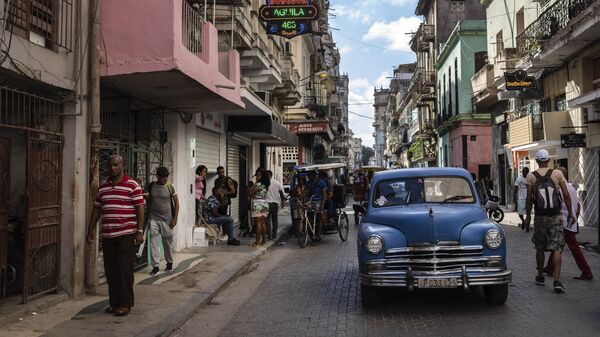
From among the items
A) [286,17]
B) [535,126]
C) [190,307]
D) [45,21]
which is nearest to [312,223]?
[286,17]

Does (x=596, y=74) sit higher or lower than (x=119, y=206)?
higher

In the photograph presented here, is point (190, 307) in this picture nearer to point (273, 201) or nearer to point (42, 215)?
point (42, 215)

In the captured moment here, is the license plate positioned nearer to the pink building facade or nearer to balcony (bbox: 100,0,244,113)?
balcony (bbox: 100,0,244,113)

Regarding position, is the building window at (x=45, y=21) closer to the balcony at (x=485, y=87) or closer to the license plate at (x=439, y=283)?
the license plate at (x=439, y=283)

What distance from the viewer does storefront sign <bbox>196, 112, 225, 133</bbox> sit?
13.7 meters

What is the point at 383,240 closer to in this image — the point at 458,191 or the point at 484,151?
the point at 458,191

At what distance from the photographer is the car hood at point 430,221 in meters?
6.48

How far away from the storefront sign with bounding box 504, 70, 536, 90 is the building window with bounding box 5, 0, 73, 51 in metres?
17.2

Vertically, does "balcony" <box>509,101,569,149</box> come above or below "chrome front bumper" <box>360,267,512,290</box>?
above

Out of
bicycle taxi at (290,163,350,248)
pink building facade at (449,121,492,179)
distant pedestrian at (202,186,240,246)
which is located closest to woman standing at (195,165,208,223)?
distant pedestrian at (202,186,240,246)

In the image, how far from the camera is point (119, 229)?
648 cm

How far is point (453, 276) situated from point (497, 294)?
79 centimetres

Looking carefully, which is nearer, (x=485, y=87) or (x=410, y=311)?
(x=410, y=311)

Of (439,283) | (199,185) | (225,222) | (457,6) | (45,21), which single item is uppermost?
(457,6)
